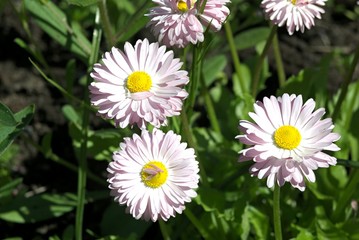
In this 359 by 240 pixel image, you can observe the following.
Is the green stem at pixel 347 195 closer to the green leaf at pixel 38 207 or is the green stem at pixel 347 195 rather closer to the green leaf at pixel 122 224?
the green leaf at pixel 122 224

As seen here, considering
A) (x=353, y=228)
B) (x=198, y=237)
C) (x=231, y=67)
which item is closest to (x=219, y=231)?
(x=198, y=237)

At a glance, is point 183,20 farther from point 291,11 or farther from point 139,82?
point 291,11

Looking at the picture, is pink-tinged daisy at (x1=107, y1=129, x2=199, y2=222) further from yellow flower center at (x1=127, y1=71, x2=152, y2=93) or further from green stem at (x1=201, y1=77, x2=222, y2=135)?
green stem at (x1=201, y1=77, x2=222, y2=135)

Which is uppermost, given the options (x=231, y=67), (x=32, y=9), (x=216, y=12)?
(x=231, y=67)

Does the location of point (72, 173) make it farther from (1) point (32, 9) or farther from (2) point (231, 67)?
(2) point (231, 67)

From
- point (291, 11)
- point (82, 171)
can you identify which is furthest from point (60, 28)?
point (291, 11)

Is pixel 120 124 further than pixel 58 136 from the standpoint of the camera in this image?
No

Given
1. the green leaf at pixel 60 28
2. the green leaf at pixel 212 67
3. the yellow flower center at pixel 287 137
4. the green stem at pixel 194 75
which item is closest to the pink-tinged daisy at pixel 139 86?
the green stem at pixel 194 75
